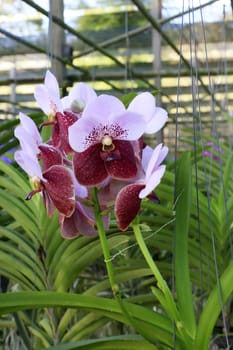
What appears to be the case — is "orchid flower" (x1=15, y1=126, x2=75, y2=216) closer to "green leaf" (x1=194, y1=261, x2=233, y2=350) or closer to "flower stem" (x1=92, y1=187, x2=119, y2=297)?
"flower stem" (x1=92, y1=187, x2=119, y2=297)

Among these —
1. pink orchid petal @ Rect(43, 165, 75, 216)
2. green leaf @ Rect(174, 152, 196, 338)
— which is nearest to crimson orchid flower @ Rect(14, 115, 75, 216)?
pink orchid petal @ Rect(43, 165, 75, 216)

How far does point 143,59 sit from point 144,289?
365 cm

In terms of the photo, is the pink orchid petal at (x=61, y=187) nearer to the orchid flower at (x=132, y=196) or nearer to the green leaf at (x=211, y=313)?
the orchid flower at (x=132, y=196)

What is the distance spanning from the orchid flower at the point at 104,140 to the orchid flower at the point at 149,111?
2cm

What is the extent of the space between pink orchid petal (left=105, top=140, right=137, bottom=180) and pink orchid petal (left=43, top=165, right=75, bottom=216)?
1.3 inches

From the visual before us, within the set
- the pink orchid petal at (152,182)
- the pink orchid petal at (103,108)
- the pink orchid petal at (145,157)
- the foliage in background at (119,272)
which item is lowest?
the foliage in background at (119,272)

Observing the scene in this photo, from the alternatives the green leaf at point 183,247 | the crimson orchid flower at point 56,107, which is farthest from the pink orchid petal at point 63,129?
the green leaf at point 183,247

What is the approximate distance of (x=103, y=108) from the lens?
45cm

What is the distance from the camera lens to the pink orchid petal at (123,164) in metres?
0.46

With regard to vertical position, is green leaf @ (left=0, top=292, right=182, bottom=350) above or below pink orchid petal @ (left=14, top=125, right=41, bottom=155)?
below

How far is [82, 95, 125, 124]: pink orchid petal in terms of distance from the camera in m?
0.45

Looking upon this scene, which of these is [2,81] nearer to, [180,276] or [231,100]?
[231,100]

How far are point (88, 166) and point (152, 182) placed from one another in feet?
0.17

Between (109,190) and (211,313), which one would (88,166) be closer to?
(109,190)
